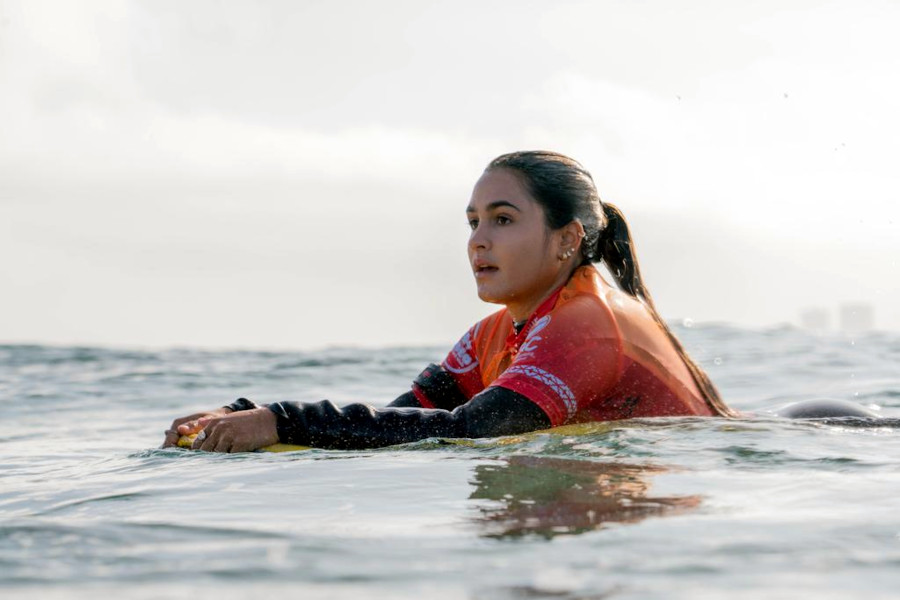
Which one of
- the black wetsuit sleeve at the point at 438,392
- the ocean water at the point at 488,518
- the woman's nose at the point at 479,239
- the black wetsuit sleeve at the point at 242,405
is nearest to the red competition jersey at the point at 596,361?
the ocean water at the point at 488,518

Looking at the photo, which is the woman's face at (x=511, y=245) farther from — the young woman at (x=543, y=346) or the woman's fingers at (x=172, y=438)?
the woman's fingers at (x=172, y=438)

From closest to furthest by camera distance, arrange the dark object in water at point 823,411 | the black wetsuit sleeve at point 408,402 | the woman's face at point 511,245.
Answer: the woman's face at point 511,245, the dark object in water at point 823,411, the black wetsuit sleeve at point 408,402

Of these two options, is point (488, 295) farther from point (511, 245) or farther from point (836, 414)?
Result: point (836, 414)

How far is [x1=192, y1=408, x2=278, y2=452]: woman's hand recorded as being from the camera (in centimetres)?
459

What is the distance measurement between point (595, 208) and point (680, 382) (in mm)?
834

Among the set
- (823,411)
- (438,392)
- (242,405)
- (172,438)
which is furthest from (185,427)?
(823,411)

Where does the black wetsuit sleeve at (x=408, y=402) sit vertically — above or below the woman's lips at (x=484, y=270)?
below

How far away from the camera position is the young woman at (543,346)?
4508 millimetres

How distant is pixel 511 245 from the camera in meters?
4.88

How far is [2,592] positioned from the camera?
102 inches

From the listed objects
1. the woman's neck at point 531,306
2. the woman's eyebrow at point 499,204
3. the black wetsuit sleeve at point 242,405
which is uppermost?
the woman's eyebrow at point 499,204

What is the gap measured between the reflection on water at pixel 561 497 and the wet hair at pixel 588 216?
113 centimetres

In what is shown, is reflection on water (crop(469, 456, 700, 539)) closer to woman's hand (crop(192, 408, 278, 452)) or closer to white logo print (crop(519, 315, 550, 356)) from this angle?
white logo print (crop(519, 315, 550, 356))

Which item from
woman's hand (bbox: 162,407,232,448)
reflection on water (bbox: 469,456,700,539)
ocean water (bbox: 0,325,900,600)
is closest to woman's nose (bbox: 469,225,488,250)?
ocean water (bbox: 0,325,900,600)
